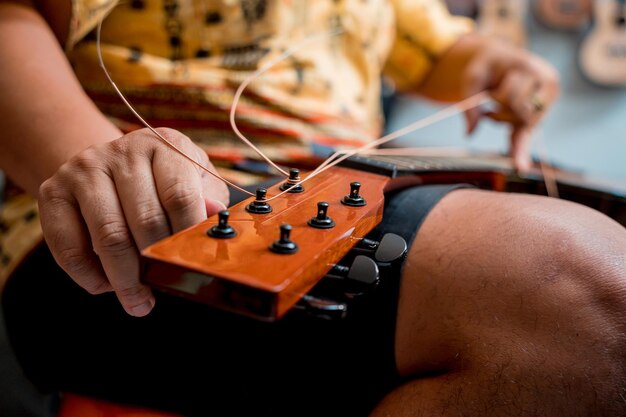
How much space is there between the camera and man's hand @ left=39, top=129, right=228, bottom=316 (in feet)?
1.19

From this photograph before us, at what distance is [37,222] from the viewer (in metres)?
0.63

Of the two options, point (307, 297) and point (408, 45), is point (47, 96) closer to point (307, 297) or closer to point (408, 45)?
point (307, 297)

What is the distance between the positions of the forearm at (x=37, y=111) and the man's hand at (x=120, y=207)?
12 centimetres

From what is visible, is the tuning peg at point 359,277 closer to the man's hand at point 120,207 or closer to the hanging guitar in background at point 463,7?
the man's hand at point 120,207

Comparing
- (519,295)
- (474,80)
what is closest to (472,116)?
(474,80)

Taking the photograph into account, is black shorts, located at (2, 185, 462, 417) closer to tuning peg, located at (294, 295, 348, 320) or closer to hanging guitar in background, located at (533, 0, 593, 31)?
tuning peg, located at (294, 295, 348, 320)

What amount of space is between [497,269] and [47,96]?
1.54ft

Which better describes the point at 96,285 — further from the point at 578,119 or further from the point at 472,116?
the point at 578,119

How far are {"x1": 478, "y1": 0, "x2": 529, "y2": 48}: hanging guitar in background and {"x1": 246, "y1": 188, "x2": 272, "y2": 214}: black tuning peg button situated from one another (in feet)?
6.87

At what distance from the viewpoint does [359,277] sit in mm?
347

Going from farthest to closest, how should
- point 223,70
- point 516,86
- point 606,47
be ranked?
point 606,47
point 516,86
point 223,70

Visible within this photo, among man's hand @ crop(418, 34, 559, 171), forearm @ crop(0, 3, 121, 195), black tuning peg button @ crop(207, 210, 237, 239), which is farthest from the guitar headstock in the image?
man's hand @ crop(418, 34, 559, 171)

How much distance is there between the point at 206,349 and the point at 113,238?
0.68 ft

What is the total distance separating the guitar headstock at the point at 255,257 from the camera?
0.30 meters
